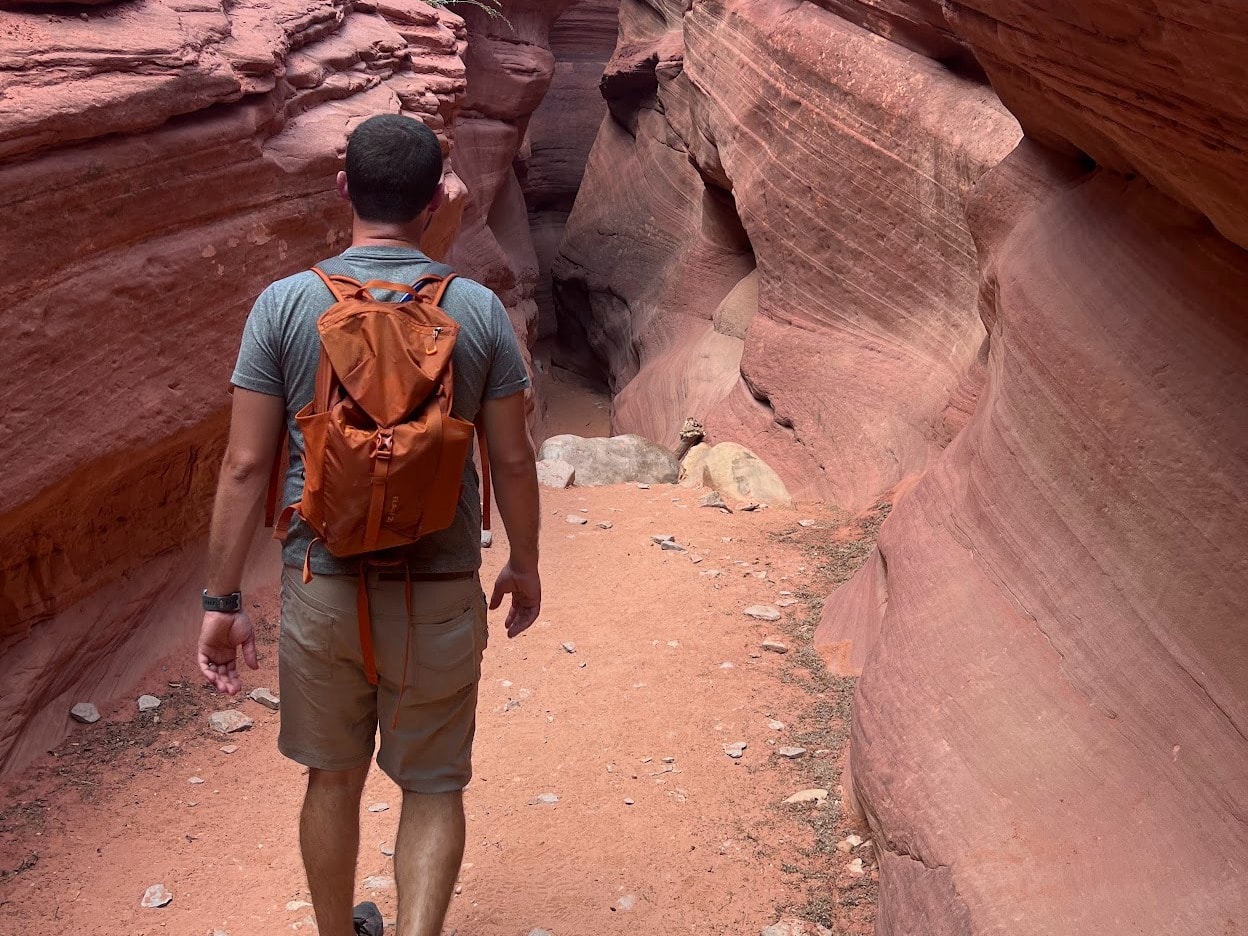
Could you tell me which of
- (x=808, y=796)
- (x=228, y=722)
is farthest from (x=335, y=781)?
(x=228, y=722)

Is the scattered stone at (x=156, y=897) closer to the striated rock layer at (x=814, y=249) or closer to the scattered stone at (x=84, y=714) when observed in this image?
the scattered stone at (x=84, y=714)

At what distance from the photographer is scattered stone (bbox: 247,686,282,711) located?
184 inches

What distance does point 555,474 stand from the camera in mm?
8039

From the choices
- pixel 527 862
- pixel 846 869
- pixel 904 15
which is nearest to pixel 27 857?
pixel 527 862

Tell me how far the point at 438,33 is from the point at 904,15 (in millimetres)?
3256

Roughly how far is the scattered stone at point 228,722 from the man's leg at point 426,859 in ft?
6.18

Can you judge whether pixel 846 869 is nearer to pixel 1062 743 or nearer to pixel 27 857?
pixel 1062 743

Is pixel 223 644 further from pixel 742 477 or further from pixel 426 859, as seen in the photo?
pixel 742 477

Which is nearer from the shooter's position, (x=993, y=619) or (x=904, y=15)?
(x=993, y=619)

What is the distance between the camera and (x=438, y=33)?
8.36 metres

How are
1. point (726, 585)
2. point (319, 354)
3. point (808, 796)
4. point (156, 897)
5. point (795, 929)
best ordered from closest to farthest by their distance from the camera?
1. point (319, 354)
2. point (795, 929)
3. point (156, 897)
4. point (808, 796)
5. point (726, 585)

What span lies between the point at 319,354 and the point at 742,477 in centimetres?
582

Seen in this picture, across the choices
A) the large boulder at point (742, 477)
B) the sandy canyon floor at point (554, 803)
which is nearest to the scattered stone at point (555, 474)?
the large boulder at point (742, 477)

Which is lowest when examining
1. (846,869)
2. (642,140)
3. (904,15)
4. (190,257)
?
(642,140)
